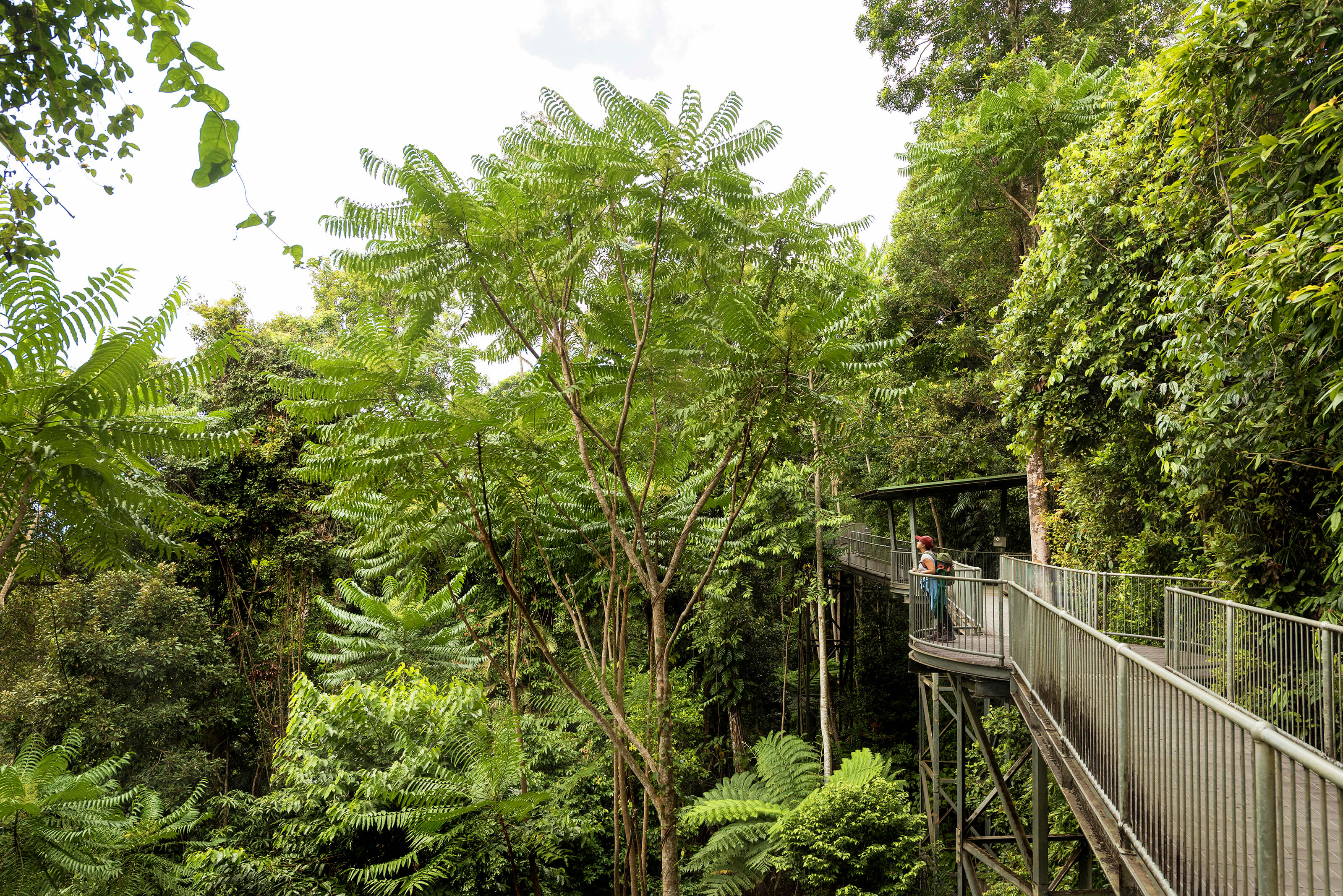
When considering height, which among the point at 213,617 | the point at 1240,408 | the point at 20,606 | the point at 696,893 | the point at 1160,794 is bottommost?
the point at 696,893

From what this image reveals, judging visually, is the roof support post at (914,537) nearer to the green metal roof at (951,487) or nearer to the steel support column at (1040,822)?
the green metal roof at (951,487)

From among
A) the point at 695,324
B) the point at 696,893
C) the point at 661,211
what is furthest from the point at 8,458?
the point at 696,893

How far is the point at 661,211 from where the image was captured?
4.37 meters

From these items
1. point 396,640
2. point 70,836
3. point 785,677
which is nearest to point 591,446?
point 70,836

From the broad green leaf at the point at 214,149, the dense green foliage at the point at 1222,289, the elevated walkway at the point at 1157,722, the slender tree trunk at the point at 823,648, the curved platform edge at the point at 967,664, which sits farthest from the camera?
the slender tree trunk at the point at 823,648

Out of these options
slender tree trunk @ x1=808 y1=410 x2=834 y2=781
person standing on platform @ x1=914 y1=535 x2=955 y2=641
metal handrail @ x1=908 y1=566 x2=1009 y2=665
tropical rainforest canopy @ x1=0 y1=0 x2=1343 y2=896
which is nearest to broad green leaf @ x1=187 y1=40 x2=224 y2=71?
tropical rainforest canopy @ x1=0 y1=0 x2=1343 y2=896

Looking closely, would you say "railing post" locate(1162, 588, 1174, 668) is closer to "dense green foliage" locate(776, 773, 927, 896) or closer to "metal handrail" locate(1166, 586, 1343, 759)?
"metal handrail" locate(1166, 586, 1343, 759)

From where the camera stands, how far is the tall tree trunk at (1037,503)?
11.4 m

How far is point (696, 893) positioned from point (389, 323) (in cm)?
948

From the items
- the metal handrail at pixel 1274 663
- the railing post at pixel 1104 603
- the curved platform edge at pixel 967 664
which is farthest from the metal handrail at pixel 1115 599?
the metal handrail at pixel 1274 663

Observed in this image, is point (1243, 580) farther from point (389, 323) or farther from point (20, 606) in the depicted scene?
point (20, 606)

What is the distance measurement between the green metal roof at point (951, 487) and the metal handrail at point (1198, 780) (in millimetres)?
9385

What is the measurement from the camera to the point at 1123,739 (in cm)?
345

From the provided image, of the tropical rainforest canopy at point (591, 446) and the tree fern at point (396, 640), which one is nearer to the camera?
the tropical rainforest canopy at point (591, 446)
